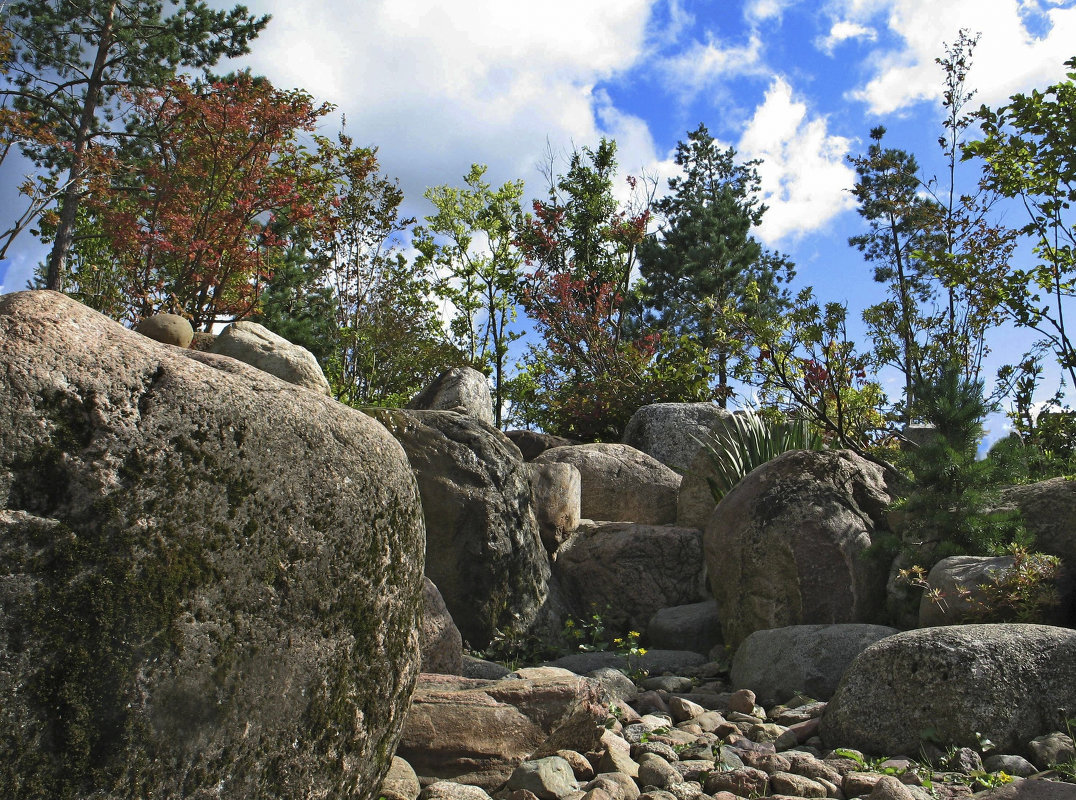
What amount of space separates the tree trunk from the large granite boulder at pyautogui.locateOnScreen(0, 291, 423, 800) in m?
12.6

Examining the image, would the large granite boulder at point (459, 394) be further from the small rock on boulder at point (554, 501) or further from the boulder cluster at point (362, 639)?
the boulder cluster at point (362, 639)

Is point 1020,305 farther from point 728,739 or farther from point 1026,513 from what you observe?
point 728,739

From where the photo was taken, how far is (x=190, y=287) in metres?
12.5

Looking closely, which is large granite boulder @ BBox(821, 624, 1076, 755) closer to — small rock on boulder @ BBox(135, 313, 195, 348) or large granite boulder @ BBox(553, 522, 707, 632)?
large granite boulder @ BBox(553, 522, 707, 632)

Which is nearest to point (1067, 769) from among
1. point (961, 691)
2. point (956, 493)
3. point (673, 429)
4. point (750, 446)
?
point (961, 691)

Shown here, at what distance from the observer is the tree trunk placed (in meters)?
14.2

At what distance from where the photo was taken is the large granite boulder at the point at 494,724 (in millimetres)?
3584

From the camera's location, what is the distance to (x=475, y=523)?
23.8ft

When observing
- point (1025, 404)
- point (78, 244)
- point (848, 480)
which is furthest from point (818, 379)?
point (78, 244)

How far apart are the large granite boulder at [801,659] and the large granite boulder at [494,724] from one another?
6.85 ft

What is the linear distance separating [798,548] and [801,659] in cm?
109

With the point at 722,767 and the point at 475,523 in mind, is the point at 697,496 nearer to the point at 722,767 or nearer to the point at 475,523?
the point at 475,523

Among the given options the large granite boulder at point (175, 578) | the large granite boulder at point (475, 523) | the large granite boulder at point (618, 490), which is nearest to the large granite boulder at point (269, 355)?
the large granite boulder at point (475, 523)

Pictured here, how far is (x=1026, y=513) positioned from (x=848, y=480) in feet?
4.37
